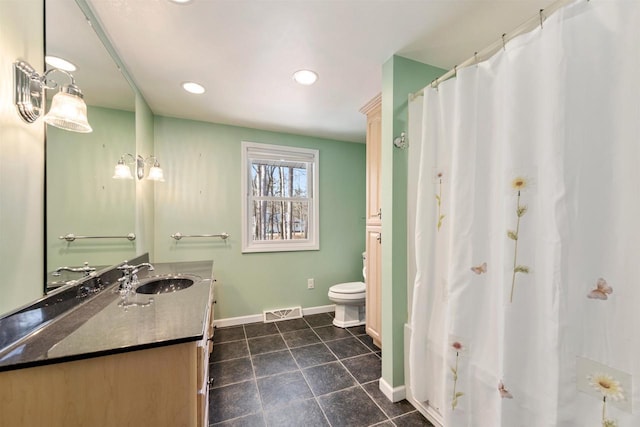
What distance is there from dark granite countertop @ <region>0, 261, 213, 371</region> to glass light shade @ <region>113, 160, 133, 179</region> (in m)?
0.76

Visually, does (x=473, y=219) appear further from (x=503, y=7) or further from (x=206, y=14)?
(x=206, y=14)

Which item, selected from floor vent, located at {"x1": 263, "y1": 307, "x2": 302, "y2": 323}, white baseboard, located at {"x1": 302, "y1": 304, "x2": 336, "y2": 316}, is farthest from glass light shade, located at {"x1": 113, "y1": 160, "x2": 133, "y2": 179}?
white baseboard, located at {"x1": 302, "y1": 304, "x2": 336, "y2": 316}

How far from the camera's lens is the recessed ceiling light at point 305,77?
1.77 meters

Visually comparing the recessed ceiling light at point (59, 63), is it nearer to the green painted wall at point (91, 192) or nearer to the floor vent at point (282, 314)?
the green painted wall at point (91, 192)

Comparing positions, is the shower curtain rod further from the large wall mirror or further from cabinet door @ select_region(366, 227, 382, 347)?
the large wall mirror

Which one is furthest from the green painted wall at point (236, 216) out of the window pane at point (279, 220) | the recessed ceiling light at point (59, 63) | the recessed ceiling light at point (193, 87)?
the recessed ceiling light at point (59, 63)

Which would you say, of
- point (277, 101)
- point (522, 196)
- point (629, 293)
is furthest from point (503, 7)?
point (277, 101)

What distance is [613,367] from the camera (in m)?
0.71

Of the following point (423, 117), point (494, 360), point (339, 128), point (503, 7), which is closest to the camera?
point (494, 360)

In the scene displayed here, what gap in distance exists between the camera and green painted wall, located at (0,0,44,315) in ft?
2.57

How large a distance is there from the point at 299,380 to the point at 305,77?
2234 mm

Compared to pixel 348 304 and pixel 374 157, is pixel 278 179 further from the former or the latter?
pixel 348 304

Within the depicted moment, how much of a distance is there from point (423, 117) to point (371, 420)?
177cm

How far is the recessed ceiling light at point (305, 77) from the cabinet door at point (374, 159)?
2.02ft
